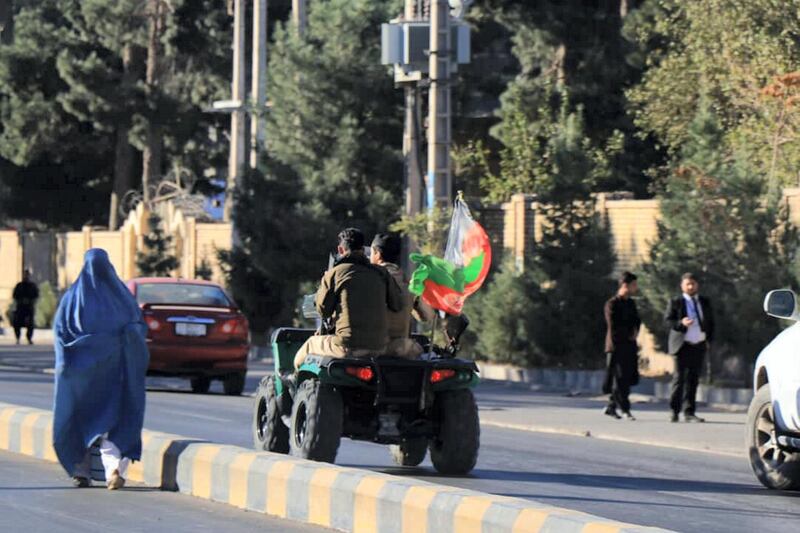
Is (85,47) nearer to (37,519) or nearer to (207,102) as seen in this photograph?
(207,102)

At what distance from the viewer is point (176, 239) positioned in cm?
4688

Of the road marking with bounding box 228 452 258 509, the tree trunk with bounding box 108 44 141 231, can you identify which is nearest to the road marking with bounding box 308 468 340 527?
the road marking with bounding box 228 452 258 509

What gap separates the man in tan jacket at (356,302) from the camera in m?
14.3

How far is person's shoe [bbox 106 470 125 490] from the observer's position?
13.6 meters

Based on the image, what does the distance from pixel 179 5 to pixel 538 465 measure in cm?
3897

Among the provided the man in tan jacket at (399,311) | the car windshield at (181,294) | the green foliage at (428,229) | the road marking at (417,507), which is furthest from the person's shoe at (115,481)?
the green foliage at (428,229)

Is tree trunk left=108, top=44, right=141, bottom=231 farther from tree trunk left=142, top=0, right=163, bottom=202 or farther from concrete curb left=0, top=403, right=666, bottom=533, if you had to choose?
concrete curb left=0, top=403, right=666, bottom=533

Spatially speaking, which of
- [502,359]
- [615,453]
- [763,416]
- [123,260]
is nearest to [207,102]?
[123,260]

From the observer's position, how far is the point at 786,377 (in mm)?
14125

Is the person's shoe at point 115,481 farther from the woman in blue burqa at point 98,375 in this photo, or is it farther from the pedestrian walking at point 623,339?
the pedestrian walking at point 623,339

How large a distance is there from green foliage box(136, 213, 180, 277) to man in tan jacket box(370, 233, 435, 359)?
30.5 meters

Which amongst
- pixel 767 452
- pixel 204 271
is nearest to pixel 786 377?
pixel 767 452

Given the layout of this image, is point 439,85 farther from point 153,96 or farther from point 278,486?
point 153,96

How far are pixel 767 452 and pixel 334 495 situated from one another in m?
4.30
